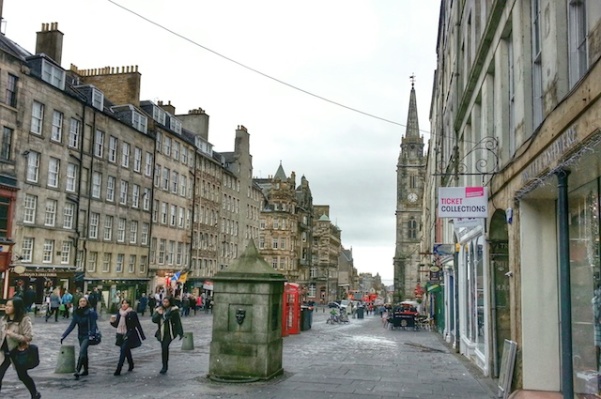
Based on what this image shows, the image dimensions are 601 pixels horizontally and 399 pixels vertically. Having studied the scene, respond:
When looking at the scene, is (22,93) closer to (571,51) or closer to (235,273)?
(235,273)

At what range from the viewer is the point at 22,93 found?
32562 millimetres

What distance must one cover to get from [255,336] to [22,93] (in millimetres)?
27399

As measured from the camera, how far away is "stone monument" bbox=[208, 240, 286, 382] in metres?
11.3

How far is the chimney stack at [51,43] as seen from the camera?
39188mm

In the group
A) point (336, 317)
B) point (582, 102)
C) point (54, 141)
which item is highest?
point (54, 141)

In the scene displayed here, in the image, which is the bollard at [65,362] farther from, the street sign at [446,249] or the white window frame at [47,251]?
the white window frame at [47,251]

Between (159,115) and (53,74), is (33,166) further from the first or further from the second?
(159,115)

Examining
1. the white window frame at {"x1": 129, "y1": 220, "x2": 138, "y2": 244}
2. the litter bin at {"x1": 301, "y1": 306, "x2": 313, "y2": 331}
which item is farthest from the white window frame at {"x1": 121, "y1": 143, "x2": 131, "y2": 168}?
the litter bin at {"x1": 301, "y1": 306, "x2": 313, "y2": 331}

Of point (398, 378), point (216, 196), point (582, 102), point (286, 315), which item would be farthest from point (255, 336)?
point (216, 196)

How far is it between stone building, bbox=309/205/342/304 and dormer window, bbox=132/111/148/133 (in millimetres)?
60425

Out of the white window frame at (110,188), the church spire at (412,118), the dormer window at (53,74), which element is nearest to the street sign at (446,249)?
the dormer window at (53,74)

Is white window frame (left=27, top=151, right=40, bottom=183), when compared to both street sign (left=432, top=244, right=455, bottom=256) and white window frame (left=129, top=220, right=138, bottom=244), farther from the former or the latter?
street sign (left=432, top=244, right=455, bottom=256)

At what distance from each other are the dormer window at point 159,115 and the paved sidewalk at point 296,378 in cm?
3456

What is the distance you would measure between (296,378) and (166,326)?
10.3 ft
